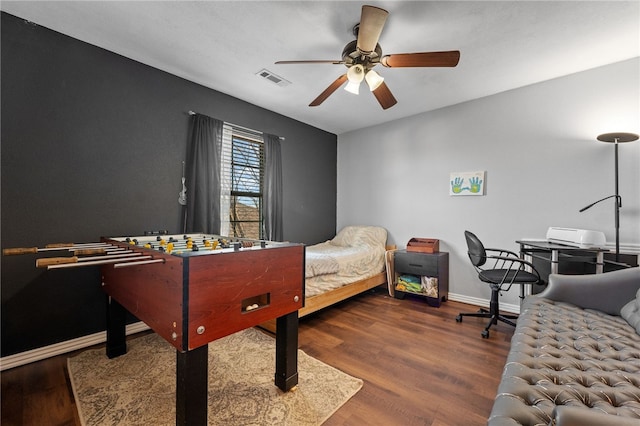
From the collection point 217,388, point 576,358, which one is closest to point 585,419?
point 576,358

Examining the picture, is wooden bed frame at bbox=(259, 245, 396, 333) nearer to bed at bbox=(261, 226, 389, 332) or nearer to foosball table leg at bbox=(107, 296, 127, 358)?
bed at bbox=(261, 226, 389, 332)

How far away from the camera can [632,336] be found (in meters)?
1.40

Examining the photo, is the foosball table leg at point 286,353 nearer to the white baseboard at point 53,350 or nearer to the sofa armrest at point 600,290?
the white baseboard at point 53,350

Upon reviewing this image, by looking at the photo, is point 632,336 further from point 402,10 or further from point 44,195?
point 44,195

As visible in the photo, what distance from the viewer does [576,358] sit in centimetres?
121

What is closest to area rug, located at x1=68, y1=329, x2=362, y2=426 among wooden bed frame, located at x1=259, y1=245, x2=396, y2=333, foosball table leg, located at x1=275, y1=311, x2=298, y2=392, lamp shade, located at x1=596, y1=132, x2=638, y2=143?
foosball table leg, located at x1=275, y1=311, x2=298, y2=392

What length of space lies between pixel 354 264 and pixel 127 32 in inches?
121

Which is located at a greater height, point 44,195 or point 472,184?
point 472,184

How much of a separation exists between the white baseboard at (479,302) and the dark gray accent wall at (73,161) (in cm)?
348

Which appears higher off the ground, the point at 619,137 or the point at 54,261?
the point at 619,137

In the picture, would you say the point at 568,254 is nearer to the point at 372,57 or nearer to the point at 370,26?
the point at 372,57

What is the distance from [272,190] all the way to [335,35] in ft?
6.49

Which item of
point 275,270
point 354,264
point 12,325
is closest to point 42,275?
point 12,325

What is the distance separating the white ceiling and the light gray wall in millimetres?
289
